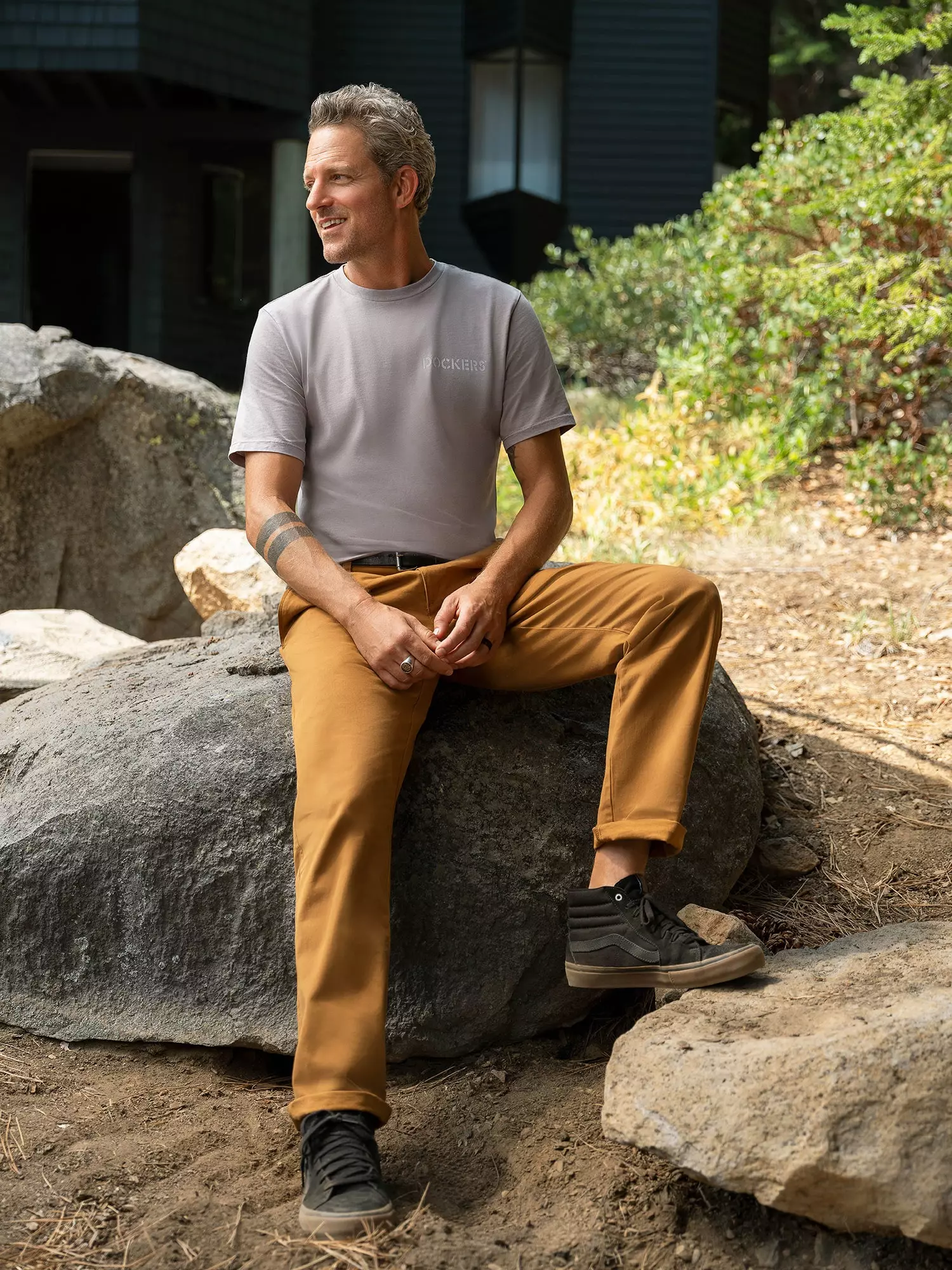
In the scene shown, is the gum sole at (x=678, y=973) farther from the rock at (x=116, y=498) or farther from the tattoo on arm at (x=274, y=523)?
the rock at (x=116, y=498)

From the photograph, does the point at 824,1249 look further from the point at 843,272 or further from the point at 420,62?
the point at 420,62

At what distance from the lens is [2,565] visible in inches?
237

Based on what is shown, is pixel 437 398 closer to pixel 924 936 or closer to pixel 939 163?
pixel 924 936

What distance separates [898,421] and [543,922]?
4.98 m

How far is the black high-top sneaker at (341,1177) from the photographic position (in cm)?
208

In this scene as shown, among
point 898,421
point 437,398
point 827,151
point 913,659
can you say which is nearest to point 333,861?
point 437,398

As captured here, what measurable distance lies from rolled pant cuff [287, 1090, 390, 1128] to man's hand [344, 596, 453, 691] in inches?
32.7

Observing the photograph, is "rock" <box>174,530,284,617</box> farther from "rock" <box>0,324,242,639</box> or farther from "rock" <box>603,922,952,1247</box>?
"rock" <box>603,922,952,1247</box>

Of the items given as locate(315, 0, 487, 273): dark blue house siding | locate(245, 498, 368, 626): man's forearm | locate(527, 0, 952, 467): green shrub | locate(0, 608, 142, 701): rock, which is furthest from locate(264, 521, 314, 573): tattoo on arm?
locate(315, 0, 487, 273): dark blue house siding

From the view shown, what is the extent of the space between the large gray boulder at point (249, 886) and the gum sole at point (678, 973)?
38 centimetres

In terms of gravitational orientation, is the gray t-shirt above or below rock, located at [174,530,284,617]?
above

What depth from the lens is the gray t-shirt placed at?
2.99m

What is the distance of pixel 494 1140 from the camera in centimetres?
246

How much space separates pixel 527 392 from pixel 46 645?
2278 millimetres
